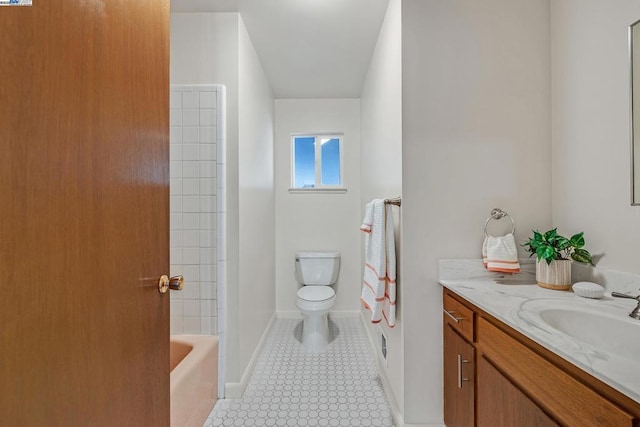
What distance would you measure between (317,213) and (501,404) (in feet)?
8.26

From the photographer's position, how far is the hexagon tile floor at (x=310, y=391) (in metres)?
1.72

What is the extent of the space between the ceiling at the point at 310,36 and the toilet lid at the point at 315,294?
197 cm

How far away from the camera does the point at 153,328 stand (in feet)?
2.79

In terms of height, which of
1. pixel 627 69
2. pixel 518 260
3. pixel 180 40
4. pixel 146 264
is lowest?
pixel 518 260

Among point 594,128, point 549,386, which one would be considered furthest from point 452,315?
point 594,128

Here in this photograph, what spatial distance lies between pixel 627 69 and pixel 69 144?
1.84m

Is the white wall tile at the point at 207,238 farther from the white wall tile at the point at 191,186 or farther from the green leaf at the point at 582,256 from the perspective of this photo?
the green leaf at the point at 582,256

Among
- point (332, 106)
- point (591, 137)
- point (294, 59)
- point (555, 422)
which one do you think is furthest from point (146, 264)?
point (332, 106)

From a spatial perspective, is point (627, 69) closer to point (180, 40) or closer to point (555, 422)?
point (555, 422)

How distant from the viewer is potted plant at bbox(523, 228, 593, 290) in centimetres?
133

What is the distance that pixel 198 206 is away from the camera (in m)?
1.92

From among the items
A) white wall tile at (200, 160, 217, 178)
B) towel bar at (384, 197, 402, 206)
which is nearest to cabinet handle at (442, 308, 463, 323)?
towel bar at (384, 197, 402, 206)

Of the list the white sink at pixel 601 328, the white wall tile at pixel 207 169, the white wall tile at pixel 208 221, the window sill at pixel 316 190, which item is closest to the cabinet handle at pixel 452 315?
the white sink at pixel 601 328

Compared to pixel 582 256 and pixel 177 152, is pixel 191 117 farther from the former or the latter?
pixel 582 256
